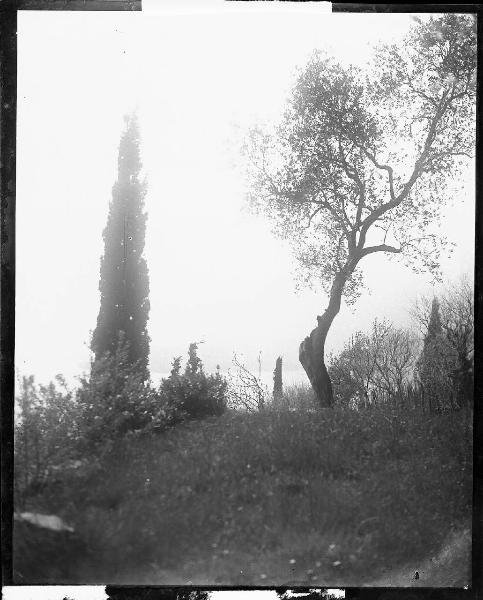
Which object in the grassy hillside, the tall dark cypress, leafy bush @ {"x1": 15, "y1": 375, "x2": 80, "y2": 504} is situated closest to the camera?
the grassy hillside

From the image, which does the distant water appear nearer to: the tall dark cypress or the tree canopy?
the tall dark cypress

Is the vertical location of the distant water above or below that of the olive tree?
below

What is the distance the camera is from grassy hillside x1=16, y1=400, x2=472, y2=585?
6023mm

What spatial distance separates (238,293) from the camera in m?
6.34

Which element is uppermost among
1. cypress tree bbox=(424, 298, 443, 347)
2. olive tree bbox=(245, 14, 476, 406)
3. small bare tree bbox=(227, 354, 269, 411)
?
olive tree bbox=(245, 14, 476, 406)

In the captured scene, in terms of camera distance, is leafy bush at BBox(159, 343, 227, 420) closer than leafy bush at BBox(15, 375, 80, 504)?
No

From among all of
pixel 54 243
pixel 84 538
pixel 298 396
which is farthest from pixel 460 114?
pixel 84 538

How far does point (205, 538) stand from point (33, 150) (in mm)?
4388

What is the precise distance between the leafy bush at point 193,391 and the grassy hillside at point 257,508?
1.06 feet

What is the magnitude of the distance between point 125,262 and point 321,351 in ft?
7.47

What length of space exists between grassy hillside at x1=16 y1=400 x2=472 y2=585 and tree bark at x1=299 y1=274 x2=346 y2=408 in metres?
0.56

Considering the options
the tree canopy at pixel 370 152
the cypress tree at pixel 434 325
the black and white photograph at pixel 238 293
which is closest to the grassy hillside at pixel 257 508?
the black and white photograph at pixel 238 293

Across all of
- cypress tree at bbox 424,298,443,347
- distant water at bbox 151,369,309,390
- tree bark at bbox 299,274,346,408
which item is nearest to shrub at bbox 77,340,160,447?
distant water at bbox 151,369,309,390

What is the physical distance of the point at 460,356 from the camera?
6527 mm
